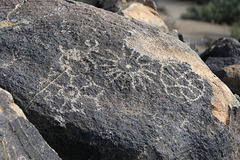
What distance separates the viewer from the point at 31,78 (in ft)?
8.06

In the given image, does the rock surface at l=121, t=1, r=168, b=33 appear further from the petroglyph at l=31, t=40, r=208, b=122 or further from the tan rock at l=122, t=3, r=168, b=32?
the petroglyph at l=31, t=40, r=208, b=122

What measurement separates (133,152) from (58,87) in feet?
2.01

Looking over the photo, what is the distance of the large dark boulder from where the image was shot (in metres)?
4.28

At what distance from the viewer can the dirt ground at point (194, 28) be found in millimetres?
8297

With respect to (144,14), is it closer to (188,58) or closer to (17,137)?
(188,58)

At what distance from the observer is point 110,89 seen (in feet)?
8.23

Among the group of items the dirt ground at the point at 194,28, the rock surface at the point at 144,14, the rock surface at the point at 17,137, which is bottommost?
the dirt ground at the point at 194,28

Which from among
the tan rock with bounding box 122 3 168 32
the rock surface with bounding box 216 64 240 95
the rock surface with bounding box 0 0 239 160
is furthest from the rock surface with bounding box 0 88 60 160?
the tan rock with bounding box 122 3 168 32

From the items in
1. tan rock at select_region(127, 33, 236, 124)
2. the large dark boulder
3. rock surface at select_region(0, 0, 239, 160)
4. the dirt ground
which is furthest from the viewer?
the dirt ground

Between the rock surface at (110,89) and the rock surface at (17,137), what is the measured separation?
170 mm

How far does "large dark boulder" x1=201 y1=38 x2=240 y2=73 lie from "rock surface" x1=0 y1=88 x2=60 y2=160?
252 cm

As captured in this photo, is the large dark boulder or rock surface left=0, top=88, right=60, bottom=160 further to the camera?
the large dark boulder

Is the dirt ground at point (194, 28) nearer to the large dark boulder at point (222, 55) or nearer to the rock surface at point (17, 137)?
the large dark boulder at point (222, 55)

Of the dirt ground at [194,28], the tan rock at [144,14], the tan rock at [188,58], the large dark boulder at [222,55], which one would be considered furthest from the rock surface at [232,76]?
the dirt ground at [194,28]
